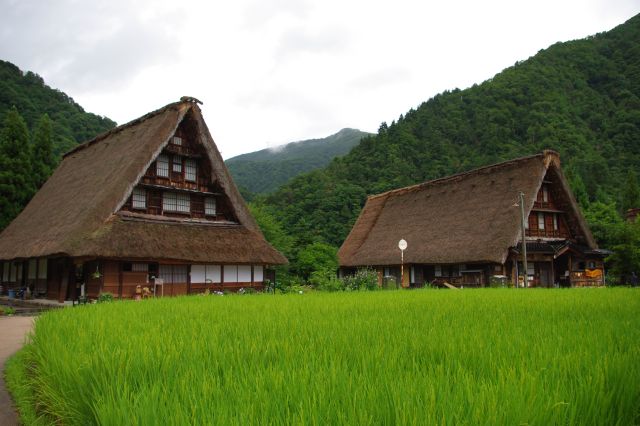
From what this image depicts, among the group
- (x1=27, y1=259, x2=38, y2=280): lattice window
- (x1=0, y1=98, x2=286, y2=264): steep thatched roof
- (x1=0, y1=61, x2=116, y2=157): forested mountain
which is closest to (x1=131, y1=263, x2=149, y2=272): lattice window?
(x1=0, y1=98, x2=286, y2=264): steep thatched roof

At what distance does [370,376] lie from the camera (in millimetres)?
2357

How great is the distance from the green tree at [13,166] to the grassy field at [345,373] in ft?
82.8

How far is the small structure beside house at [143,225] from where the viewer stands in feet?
57.7

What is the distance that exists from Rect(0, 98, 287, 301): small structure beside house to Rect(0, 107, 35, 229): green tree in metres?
2.67

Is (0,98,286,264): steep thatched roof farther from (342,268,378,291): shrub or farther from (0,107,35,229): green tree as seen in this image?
(342,268,378,291): shrub

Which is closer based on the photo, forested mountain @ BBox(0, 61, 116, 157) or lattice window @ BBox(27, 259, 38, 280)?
lattice window @ BBox(27, 259, 38, 280)

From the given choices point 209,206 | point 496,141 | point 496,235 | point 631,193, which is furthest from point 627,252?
point 496,141

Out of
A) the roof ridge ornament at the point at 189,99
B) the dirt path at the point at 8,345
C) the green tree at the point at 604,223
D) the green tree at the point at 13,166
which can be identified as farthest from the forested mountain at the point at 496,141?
the dirt path at the point at 8,345

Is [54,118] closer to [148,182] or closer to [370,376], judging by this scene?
[148,182]

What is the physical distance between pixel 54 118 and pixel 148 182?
27.2m

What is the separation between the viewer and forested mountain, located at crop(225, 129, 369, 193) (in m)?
76.1

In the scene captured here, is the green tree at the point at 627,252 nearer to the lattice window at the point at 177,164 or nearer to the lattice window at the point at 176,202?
the lattice window at the point at 176,202

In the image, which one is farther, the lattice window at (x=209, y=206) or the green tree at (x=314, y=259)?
the green tree at (x=314, y=259)

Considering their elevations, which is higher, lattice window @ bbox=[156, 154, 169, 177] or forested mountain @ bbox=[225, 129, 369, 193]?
forested mountain @ bbox=[225, 129, 369, 193]
